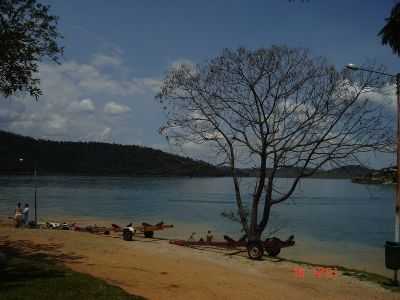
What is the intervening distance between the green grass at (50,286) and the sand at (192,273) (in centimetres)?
88

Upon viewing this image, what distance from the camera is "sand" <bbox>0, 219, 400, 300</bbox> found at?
10.5 meters

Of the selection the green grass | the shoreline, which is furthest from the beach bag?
the green grass

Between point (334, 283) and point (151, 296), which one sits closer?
point (151, 296)

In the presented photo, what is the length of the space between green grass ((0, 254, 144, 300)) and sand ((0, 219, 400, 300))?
881mm

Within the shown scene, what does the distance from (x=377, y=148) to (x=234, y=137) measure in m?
5.37

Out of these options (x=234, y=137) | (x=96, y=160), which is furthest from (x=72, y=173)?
(x=234, y=137)

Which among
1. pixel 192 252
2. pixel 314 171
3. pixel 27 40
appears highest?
pixel 27 40

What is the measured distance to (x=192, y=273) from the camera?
1248 cm

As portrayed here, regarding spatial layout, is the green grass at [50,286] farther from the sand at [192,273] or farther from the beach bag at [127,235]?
the beach bag at [127,235]

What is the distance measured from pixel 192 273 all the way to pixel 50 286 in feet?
15.2

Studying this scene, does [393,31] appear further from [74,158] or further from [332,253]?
[74,158]

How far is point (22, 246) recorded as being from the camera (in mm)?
15969

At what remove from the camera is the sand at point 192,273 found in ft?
34.4

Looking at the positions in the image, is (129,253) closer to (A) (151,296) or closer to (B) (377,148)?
(A) (151,296)
